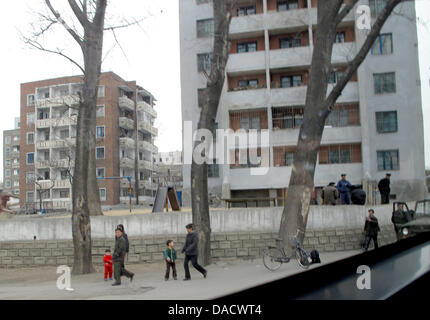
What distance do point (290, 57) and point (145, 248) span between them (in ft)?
55.9

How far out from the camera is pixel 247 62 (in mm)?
26547

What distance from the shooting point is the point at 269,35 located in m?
27.7

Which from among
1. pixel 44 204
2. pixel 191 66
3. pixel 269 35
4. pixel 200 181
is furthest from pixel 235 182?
pixel 44 204

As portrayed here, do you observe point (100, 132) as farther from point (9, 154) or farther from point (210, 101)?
point (210, 101)

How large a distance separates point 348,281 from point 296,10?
27.0 meters

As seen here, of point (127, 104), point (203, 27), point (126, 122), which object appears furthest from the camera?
point (126, 122)

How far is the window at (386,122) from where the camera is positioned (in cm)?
2503

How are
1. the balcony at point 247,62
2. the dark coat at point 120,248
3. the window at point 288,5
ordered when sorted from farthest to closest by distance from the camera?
1. the window at point 288,5
2. the balcony at point 247,62
3. the dark coat at point 120,248

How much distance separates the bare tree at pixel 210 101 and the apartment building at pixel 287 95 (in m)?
12.9

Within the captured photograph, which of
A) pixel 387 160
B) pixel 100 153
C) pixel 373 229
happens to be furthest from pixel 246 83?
pixel 373 229

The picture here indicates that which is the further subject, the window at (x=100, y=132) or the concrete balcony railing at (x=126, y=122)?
the window at (x=100, y=132)

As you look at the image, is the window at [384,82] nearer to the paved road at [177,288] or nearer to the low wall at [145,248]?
the low wall at [145,248]

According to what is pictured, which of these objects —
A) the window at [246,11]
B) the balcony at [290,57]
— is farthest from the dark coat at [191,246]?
the window at [246,11]

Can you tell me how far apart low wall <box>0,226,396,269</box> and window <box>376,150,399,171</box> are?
12986mm
